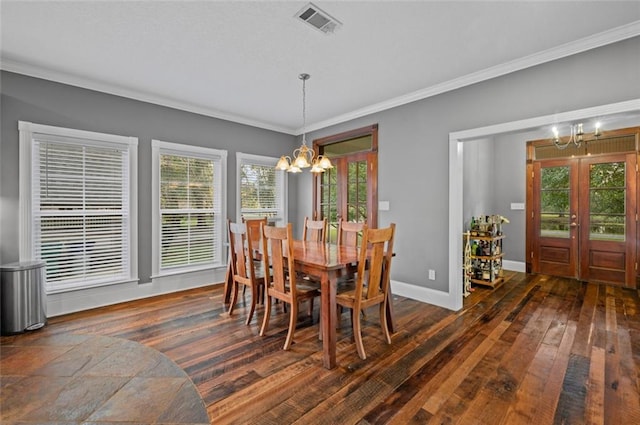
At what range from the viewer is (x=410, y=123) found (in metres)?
4.09

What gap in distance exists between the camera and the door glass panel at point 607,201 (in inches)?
183

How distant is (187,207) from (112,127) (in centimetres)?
138

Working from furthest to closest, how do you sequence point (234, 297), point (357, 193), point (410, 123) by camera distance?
point (357, 193)
point (410, 123)
point (234, 297)

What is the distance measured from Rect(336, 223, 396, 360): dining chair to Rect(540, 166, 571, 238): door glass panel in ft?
14.3

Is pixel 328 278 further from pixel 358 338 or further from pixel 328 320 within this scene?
pixel 358 338

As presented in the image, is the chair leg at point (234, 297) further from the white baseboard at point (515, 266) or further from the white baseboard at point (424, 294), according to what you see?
the white baseboard at point (515, 266)

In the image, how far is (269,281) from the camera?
309 cm

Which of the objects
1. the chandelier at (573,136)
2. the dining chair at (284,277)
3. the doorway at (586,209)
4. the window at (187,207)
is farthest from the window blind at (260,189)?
the doorway at (586,209)

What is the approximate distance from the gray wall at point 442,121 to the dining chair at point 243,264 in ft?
6.98

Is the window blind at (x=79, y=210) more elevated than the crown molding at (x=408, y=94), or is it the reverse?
the crown molding at (x=408, y=94)

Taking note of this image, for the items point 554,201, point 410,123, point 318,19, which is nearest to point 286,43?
point 318,19

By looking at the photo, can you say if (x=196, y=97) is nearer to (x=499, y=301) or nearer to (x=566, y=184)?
(x=499, y=301)

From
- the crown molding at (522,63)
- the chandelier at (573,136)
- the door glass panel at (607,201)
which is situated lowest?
the door glass panel at (607,201)

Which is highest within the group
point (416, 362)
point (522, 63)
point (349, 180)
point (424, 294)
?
point (522, 63)
